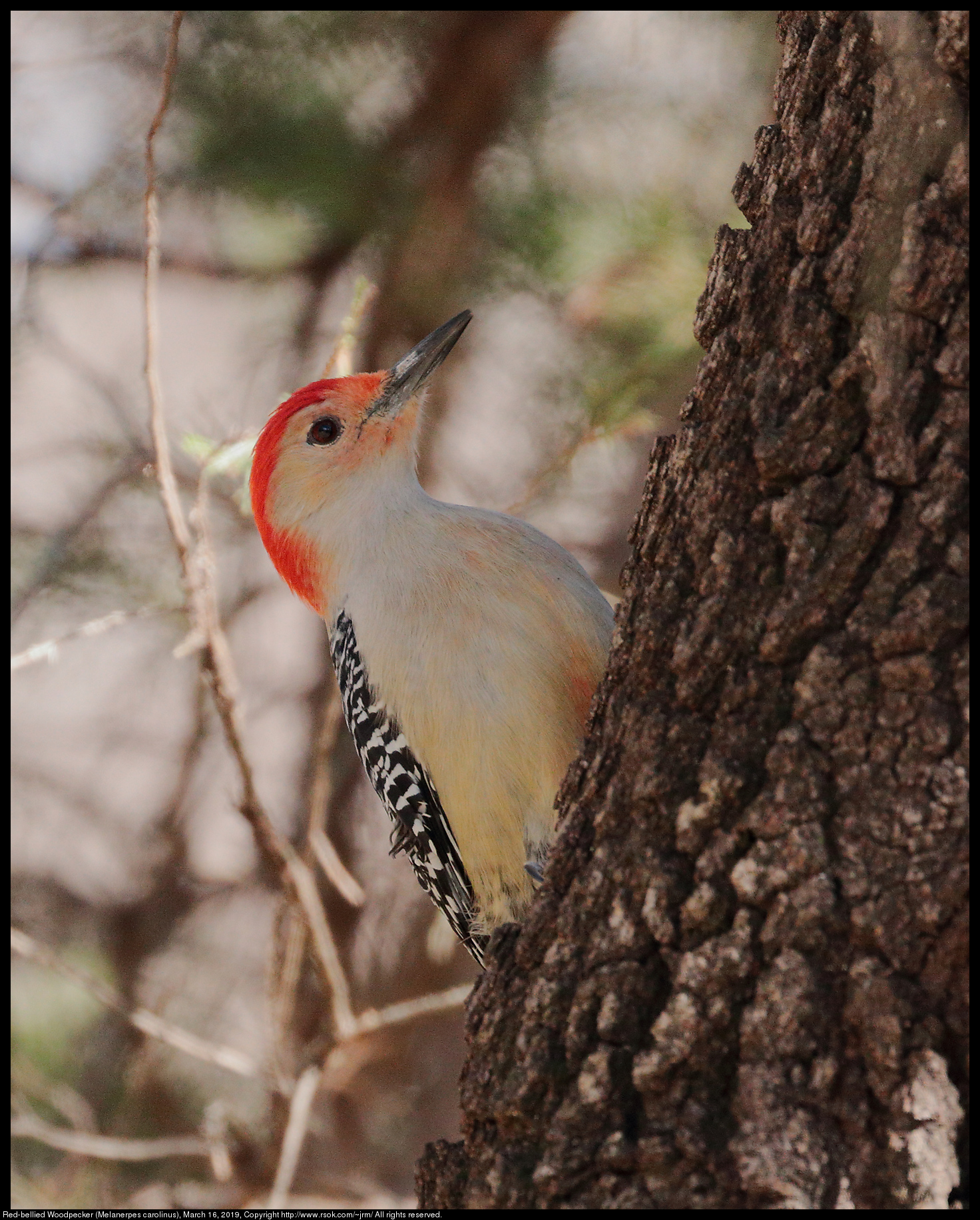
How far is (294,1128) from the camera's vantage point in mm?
3758

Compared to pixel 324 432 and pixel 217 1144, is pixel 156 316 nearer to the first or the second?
pixel 324 432

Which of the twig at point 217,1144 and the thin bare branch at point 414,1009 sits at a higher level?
the thin bare branch at point 414,1009

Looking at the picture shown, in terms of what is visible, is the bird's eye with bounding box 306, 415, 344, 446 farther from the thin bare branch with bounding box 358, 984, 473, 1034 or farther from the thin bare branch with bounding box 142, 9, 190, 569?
the thin bare branch with bounding box 358, 984, 473, 1034

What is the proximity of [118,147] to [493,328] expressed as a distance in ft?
6.18

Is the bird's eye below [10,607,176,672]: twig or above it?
above

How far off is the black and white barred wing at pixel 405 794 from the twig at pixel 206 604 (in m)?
0.38

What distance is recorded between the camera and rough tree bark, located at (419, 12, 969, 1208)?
1490 millimetres

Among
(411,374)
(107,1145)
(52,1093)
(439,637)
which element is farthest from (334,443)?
(52,1093)

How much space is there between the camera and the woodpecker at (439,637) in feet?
9.40

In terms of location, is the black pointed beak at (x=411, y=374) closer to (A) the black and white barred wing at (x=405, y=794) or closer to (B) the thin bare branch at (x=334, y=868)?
(A) the black and white barred wing at (x=405, y=794)

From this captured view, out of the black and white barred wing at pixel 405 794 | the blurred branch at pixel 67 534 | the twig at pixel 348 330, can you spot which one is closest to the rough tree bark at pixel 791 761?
the black and white barred wing at pixel 405 794

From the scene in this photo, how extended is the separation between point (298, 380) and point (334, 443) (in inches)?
72.9

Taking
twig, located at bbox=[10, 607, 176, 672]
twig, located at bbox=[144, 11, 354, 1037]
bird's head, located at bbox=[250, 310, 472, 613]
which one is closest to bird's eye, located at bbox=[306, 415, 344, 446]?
bird's head, located at bbox=[250, 310, 472, 613]

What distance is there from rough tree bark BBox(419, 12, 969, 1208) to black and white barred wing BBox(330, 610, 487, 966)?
1200 mm
